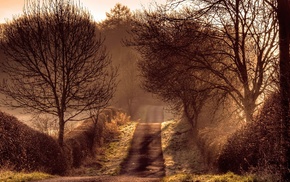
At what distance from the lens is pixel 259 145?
42.3ft

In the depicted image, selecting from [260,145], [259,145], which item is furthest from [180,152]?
[260,145]

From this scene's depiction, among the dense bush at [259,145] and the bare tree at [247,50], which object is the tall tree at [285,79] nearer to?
the dense bush at [259,145]

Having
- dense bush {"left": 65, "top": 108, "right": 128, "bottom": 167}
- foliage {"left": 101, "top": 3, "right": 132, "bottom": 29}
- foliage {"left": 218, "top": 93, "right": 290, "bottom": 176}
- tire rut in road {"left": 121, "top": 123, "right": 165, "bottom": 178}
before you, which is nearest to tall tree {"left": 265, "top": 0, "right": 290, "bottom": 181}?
foliage {"left": 218, "top": 93, "right": 290, "bottom": 176}

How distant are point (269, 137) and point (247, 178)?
250 cm

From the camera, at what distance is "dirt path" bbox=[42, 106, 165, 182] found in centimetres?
1512

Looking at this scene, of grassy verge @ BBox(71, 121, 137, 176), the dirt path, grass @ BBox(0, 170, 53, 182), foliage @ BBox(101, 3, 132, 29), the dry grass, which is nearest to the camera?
grass @ BBox(0, 170, 53, 182)

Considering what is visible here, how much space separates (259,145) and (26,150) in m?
10.7

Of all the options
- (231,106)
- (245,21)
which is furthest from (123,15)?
(245,21)

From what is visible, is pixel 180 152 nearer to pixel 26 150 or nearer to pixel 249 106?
pixel 249 106

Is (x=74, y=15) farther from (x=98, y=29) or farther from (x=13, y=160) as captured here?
(x=98, y=29)

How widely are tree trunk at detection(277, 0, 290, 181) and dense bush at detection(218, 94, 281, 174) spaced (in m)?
0.41

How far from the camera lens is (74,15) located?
21.7 meters

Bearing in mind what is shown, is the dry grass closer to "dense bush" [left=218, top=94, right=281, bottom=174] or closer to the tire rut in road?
the tire rut in road

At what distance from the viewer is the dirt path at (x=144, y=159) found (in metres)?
15.1
